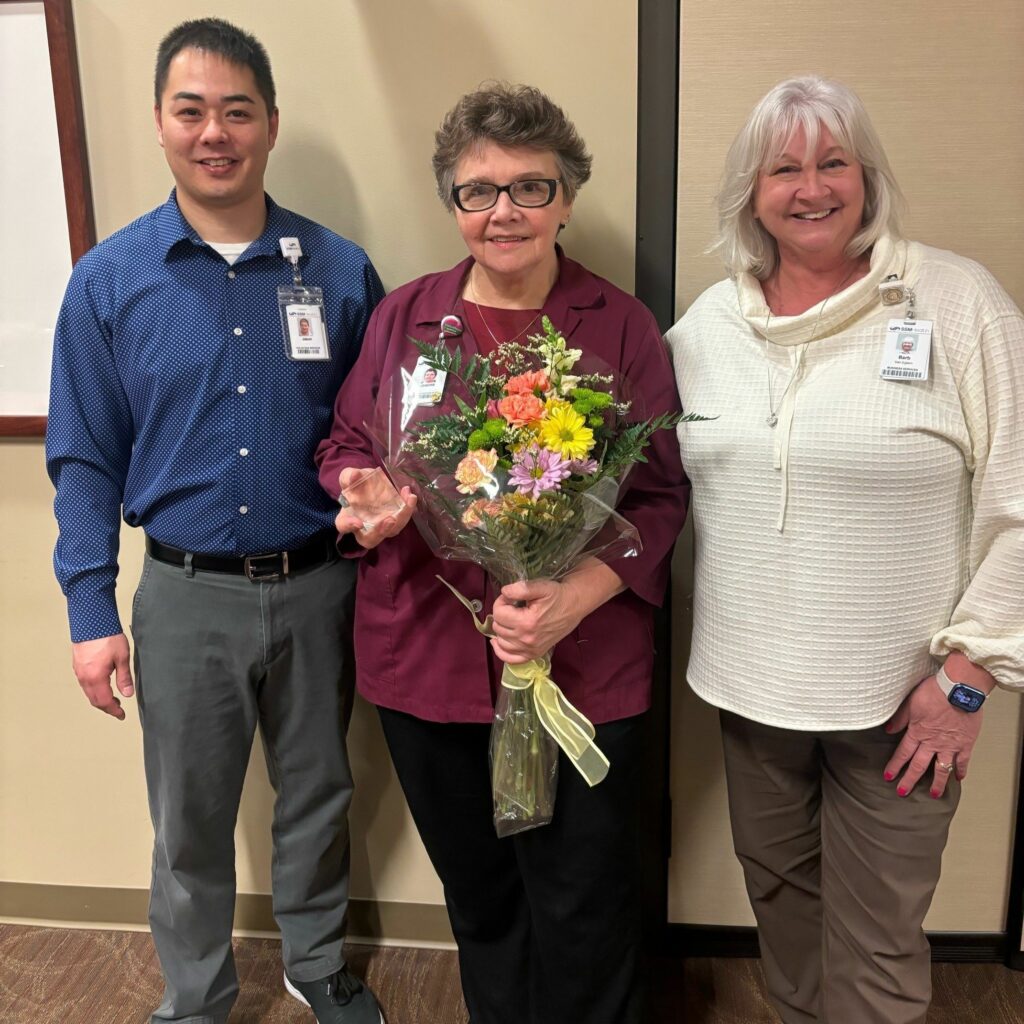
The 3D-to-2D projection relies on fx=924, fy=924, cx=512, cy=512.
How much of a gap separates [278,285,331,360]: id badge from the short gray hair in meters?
0.37

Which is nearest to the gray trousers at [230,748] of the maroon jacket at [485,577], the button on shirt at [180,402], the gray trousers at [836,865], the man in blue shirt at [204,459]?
A: the man in blue shirt at [204,459]

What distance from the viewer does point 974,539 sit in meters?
1.51

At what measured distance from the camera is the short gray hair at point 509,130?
5.18 ft

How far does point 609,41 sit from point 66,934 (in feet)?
8.52

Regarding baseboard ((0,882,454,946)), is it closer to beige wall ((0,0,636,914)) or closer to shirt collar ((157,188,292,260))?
beige wall ((0,0,636,914))

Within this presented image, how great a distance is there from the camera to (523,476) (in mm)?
1345

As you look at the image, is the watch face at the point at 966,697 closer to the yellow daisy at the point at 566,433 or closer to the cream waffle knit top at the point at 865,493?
the cream waffle knit top at the point at 865,493

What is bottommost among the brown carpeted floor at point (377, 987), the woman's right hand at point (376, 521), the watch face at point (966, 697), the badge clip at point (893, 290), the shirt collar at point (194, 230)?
the brown carpeted floor at point (377, 987)

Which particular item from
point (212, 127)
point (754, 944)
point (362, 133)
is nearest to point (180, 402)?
point (212, 127)

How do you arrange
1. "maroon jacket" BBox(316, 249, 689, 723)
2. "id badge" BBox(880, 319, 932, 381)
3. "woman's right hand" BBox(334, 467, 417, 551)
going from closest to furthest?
"id badge" BBox(880, 319, 932, 381) < "woman's right hand" BBox(334, 467, 417, 551) < "maroon jacket" BBox(316, 249, 689, 723)

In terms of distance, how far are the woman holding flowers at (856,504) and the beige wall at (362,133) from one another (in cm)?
51

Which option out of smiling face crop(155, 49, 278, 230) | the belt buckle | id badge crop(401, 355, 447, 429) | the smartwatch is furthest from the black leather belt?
the smartwatch

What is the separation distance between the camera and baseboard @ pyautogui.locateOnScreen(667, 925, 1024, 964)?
227 cm

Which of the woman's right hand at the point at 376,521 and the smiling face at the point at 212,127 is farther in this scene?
the smiling face at the point at 212,127
